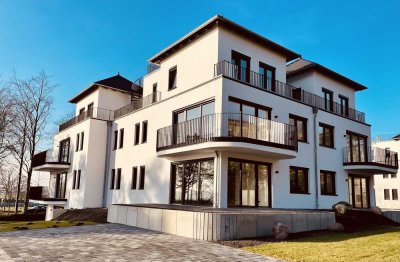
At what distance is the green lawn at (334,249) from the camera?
7.89 metres

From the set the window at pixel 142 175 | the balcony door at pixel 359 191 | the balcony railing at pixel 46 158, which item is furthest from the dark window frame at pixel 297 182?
the balcony railing at pixel 46 158

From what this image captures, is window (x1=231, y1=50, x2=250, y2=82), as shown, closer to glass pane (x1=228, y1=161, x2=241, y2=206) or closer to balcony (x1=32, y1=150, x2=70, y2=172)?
glass pane (x1=228, y1=161, x2=241, y2=206)

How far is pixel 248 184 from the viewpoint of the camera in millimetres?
15609

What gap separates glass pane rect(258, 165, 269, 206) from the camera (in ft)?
52.8

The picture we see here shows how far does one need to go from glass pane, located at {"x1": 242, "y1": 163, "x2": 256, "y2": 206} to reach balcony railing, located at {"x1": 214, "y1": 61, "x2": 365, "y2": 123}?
13.2 ft

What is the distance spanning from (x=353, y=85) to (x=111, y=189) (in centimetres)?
1880

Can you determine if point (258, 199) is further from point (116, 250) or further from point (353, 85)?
point (353, 85)

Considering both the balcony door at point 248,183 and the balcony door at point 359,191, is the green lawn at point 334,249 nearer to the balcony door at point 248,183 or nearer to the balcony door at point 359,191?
the balcony door at point 248,183

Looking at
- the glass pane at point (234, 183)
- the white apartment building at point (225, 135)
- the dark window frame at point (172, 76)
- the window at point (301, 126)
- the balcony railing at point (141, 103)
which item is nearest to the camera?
the glass pane at point (234, 183)

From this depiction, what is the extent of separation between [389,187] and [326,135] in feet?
97.1

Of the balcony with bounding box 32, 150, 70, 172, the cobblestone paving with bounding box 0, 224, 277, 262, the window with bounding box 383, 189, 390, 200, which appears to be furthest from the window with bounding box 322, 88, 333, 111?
the window with bounding box 383, 189, 390, 200

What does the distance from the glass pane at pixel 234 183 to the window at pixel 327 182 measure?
7.00m

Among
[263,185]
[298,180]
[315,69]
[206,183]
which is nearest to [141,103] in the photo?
[206,183]

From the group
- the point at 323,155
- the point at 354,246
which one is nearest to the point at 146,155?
the point at 323,155
